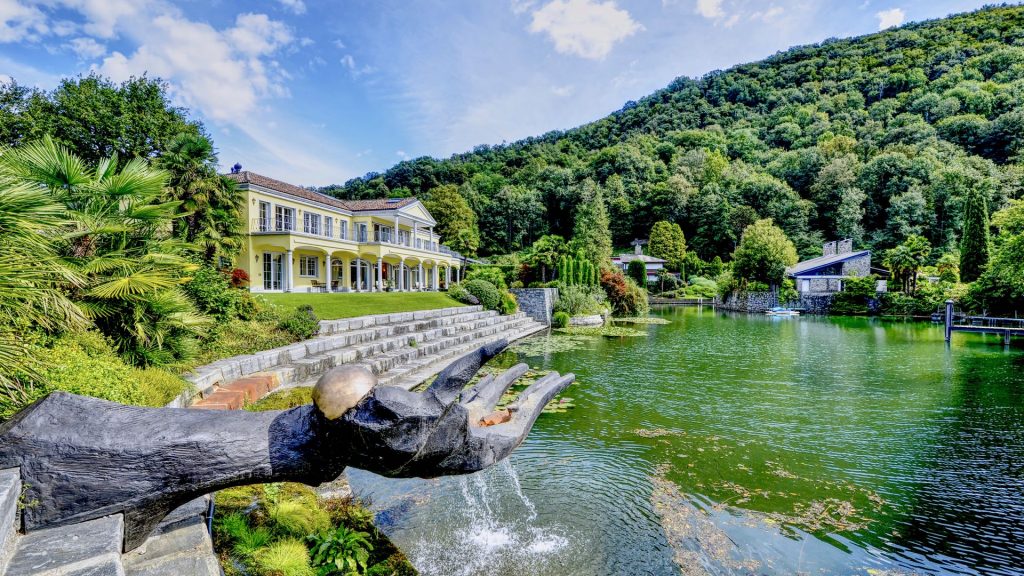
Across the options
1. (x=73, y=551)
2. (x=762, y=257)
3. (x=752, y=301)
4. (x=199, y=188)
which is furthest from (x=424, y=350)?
(x=762, y=257)

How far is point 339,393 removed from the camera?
5.52 feet

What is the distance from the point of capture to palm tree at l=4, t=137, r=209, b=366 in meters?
4.42

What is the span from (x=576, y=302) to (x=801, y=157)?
54.9 metres

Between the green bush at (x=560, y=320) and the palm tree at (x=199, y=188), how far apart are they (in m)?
15.5

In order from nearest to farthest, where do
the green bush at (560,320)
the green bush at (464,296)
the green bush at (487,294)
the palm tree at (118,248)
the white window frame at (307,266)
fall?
the palm tree at (118,248)
the green bush at (464,296)
the green bush at (487,294)
the green bush at (560,320)
the white window frame at (307,266)

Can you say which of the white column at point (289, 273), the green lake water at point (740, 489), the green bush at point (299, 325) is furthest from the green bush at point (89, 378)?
the white column at point (289, 273)

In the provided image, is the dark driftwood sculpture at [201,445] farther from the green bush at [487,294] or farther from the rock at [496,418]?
the green bush at [487,294]

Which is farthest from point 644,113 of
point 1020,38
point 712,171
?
point 1020,38

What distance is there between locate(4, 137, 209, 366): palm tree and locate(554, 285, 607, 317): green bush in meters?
20.7

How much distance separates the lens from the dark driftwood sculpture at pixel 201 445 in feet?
5.37

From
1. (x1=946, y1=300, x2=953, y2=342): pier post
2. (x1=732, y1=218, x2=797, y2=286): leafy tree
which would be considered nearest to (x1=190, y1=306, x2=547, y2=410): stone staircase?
(x1=946, y1=300, x2=953, y2=342): pier post

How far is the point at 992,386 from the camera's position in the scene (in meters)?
10.8

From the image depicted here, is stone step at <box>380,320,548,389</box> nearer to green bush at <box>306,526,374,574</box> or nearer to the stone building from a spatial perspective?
green bush at <box>306,526,374,574</box>

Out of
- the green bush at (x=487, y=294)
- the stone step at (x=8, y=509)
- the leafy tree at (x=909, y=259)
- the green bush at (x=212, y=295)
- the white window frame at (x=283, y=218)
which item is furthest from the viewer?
the leafy tree at (x=909, y=259)
